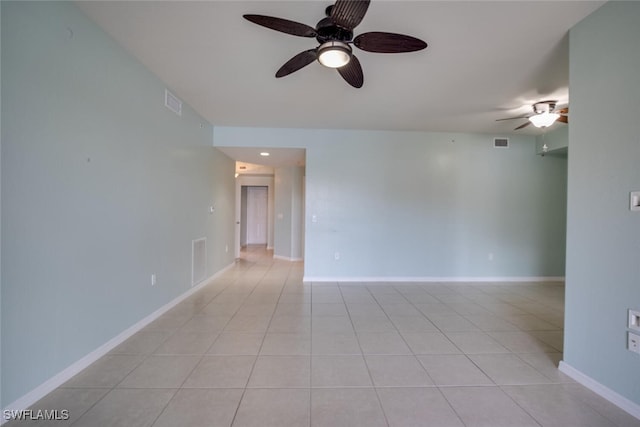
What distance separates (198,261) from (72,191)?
227 centimetres

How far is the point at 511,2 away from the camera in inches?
67.7

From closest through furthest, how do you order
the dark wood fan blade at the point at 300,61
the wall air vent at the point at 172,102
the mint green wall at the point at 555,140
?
1. the dark wood fan blade at the point at 300,61
2. the wall air vent at the point at 172,102
3. the mint green wall at the point at 555,140

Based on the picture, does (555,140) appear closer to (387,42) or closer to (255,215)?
(387,42)

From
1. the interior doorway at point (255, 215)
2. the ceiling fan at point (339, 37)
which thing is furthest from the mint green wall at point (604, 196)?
the interior doorway at point (255, 215)

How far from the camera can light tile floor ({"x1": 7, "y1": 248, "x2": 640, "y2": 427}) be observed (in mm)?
1512

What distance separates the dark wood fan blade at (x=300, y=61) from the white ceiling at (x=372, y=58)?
0.85 feet

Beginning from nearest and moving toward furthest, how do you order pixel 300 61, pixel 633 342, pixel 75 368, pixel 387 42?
1. pixel 633 342
2. pixel 387 42
3. pixel 75 368
4. pixel 300 61

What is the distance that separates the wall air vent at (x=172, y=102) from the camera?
115 inches

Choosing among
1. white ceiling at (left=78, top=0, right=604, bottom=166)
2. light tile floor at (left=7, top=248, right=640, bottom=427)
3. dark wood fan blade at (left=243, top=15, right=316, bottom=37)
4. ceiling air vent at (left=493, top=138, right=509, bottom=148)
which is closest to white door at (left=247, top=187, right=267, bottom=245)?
white ceiling at (left=78, top=0, right=604, bottom=166)

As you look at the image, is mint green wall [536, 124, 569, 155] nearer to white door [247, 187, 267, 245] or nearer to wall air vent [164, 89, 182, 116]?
wall air vent [164, 89, 182, 116]

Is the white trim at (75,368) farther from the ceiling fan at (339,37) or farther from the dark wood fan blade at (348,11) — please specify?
the dark wood fan blade at (348,11)

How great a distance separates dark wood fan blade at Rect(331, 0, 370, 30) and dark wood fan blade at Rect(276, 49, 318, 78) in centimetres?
38

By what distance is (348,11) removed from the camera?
55.7 inches

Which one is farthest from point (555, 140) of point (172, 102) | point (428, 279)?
point (172, 102)
